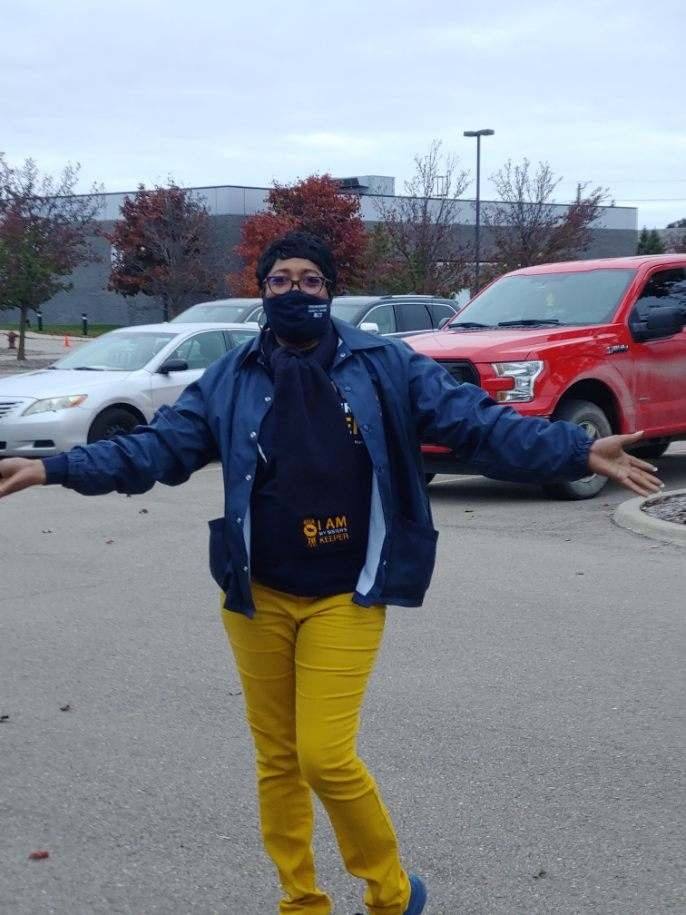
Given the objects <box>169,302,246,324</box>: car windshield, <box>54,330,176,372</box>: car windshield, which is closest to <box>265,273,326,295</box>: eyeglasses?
<box>54,330,176,372</box>: car windshield

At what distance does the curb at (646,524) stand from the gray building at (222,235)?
33.1 meters

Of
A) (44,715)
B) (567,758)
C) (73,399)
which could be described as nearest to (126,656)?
(44,715)

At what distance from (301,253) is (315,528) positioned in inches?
30.5

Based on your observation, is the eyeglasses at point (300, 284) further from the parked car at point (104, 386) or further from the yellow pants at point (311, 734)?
the parked car at point (104, 386)

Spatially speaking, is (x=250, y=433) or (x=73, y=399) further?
(x=73, y=399)

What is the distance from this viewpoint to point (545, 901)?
416 cm

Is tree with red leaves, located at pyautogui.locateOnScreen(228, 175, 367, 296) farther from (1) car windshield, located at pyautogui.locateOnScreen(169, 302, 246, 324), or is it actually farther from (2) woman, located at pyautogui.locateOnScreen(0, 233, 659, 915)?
(2) woman, located at pyautogui.locateOnScreen(0, 233, 659, 915)

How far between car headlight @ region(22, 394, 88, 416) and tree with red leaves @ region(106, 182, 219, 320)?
29.1 metres

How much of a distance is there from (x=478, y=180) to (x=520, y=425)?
3445 centimetres

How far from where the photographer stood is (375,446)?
368cm

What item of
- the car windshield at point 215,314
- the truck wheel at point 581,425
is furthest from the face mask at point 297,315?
the car windshield at point 215,314

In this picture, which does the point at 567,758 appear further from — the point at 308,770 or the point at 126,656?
the point at 126,656

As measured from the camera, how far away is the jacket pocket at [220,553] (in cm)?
377

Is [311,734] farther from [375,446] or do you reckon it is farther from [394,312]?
[394,312]
